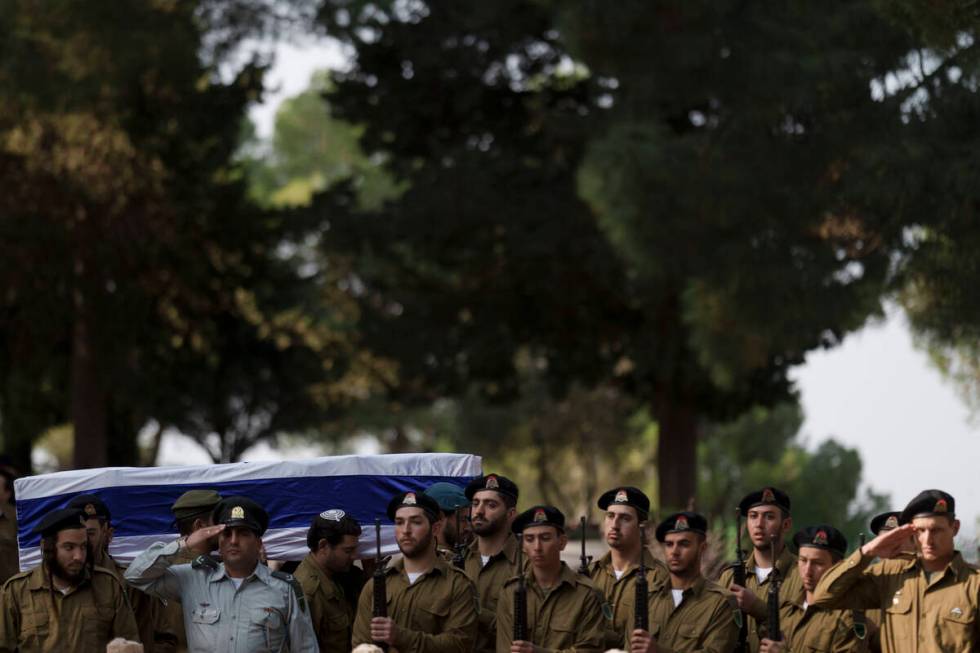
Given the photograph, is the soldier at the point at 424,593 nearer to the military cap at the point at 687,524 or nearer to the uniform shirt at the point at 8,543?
the military cap at the point at 687,524

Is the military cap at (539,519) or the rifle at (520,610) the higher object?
the military cap at (539,519)

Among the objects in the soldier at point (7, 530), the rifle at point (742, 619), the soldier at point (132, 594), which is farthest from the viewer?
the soldier at point (7, 530)

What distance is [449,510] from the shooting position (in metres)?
9.90

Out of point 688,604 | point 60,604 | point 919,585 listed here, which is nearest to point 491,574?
point 688,604

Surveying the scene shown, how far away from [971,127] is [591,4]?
5.80 meters

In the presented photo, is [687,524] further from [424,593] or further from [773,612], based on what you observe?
[424,593]

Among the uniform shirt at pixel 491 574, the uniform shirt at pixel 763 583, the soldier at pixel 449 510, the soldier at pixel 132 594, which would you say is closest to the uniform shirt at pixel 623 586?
the uniform shirt at pixel 763 583

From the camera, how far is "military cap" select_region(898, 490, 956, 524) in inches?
306

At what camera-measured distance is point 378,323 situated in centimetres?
2769

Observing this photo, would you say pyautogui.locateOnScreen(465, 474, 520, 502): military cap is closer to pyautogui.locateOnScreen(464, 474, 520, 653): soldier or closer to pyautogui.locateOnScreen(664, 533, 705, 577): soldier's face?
pyautogui.locateOnScreen(464, 474, 520, 653): soldier

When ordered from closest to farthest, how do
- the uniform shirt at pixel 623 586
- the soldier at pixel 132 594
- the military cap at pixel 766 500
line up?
the soldier at pixel 132 594 < the uniform shirt at pixel 623 586 < the military cap at pixel 766 500

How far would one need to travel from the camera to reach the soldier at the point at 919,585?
7.79m

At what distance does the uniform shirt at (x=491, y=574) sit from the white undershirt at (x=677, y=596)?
0.84m

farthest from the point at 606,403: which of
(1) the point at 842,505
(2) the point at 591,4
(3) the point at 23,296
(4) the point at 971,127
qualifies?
(4) the point at 971,127
